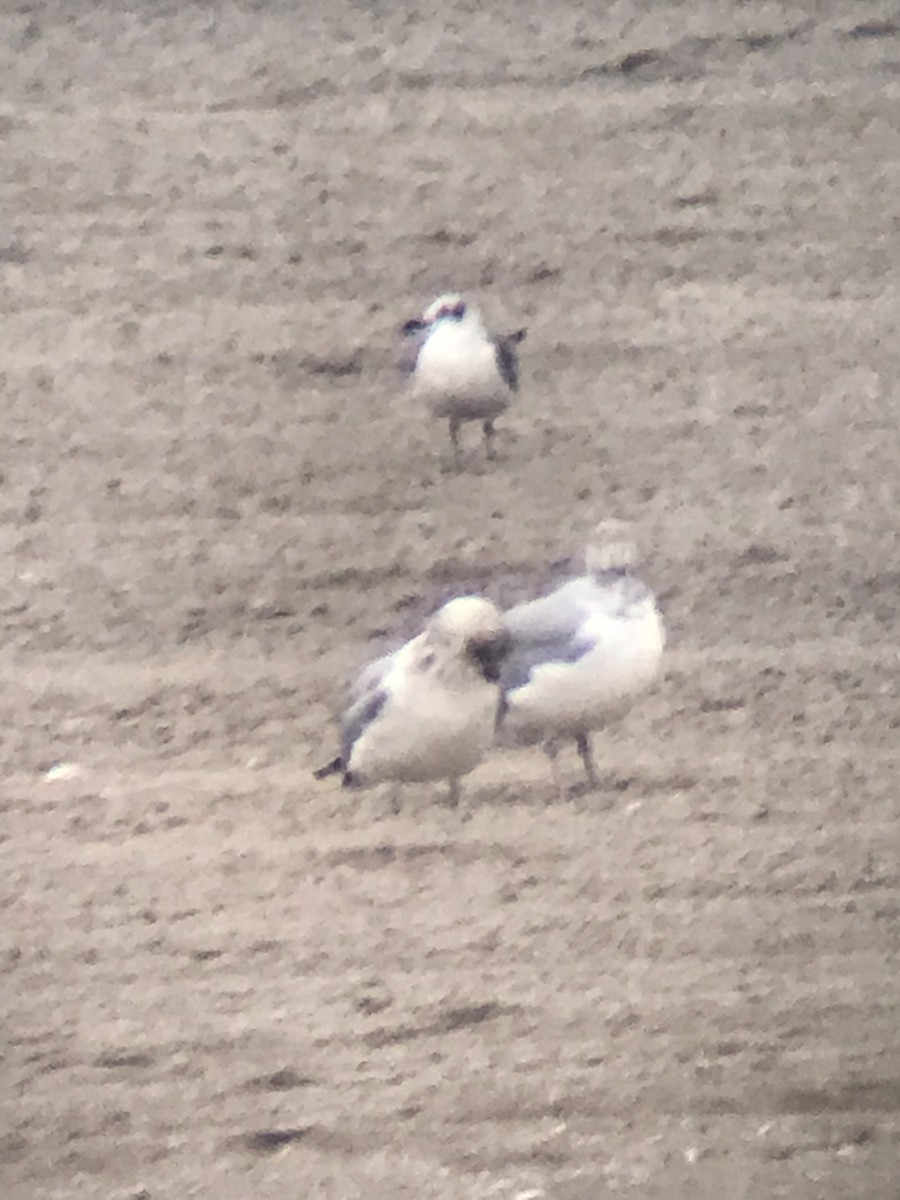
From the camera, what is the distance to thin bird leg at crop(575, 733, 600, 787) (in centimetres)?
58

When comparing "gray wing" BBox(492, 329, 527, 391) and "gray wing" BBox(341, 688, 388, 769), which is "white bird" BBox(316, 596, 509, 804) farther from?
"gray wing" BBox(492, 329, 527, 391)

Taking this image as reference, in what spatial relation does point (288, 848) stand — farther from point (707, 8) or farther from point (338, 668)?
point (707, 8)

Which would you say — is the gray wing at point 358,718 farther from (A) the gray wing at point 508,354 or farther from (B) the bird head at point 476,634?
(A) the gray wing at point 508,354

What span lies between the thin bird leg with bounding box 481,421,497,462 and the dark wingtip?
18 cm

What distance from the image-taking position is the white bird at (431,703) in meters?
0.55

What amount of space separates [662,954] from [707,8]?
506 millimetres

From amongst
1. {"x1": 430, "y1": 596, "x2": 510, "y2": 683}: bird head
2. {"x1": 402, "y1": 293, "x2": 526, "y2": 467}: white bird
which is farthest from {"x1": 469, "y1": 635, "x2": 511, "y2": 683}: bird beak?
{"x1": 402, "y1": 293, "x2": 526, "y2": 467}: white bird

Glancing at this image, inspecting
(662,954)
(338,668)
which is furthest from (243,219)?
(662,954)

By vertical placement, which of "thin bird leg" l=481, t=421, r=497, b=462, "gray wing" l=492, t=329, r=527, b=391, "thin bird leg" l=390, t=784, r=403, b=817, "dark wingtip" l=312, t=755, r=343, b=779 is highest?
"gray wing" l=492, t=329, r=527, b=391

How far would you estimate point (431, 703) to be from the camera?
56 cm

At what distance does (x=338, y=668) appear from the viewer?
0.57 metres

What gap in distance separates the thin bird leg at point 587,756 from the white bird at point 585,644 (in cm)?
2

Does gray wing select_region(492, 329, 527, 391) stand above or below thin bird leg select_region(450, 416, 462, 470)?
above

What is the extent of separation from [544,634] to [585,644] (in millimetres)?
22
